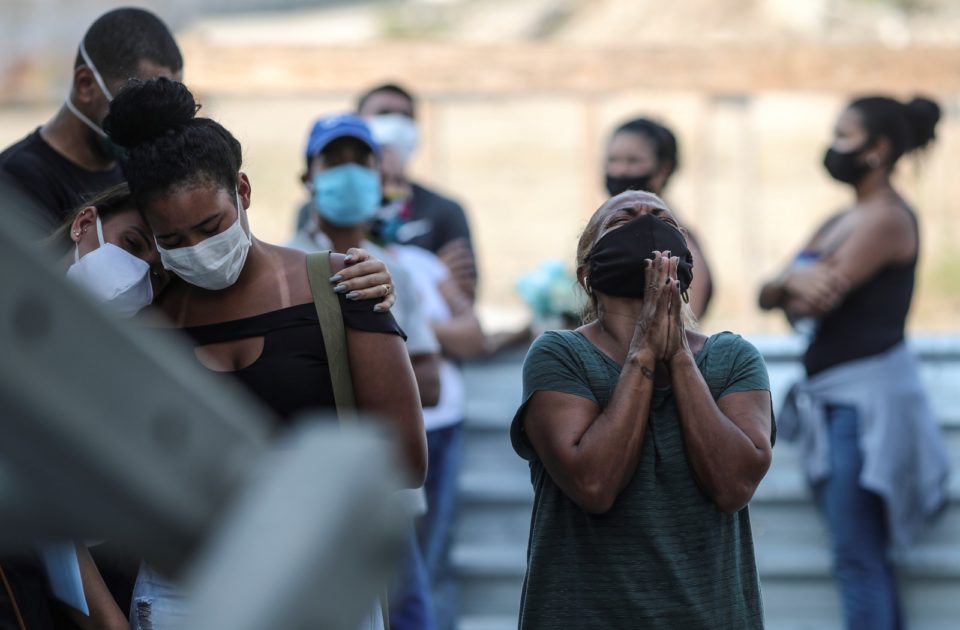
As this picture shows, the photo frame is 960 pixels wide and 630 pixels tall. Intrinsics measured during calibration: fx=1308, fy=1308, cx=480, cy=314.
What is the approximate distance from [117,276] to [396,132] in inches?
109

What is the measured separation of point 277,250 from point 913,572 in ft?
11.9

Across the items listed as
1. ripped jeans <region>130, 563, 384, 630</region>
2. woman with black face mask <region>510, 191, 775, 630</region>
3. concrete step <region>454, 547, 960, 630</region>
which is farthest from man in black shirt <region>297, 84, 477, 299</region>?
ripped jeans <region>130, 563, 384, 630</region>

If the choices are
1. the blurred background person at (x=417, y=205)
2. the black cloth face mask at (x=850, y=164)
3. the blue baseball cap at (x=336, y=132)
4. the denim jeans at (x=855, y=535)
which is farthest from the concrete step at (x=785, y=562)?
the blue baseball cap at (x=336, y=132)

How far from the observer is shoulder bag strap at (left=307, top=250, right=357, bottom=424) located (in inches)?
102

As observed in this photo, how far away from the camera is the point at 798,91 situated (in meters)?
7.41

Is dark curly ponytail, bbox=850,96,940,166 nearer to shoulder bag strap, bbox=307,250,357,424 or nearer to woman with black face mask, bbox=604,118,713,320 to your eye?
woman with black face mask, bbox=604,118,713,320

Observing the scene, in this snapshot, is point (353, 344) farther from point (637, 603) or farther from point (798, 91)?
point (798, 91)

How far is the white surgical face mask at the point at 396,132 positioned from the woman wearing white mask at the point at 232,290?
262 cm

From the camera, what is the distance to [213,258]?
2.56 metres

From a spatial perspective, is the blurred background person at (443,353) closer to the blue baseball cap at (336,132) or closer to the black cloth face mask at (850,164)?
the blue baseball cap at (336,132)

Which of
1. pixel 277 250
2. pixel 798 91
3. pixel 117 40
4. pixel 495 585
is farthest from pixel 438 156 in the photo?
pixel 277 250

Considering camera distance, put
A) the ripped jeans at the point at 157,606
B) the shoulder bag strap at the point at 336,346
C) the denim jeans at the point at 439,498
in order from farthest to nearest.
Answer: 1. the denim jeans at the point at 439,498
2. the shoulder bag strap at the point at 336,346
3. the ripped jeans at the point at 157,606

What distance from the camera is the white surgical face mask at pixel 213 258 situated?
101 inches

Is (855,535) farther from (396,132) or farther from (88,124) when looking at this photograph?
(88,124)
